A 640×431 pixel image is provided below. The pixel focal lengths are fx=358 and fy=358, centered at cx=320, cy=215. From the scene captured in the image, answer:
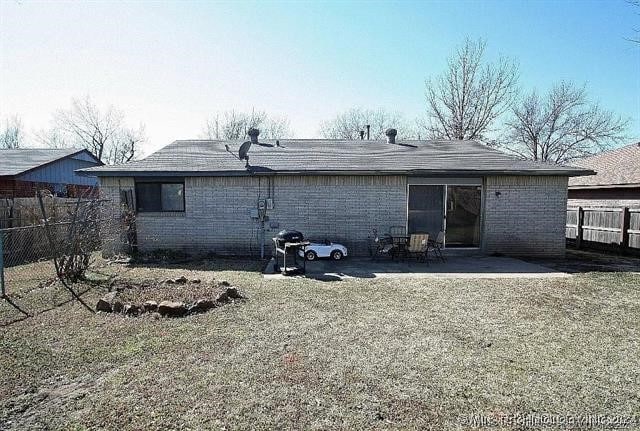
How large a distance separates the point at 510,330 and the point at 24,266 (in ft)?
35.8

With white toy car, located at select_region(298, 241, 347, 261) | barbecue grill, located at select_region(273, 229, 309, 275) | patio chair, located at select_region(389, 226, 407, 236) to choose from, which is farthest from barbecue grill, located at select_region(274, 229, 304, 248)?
patio chair, located at select_region(389, 226, 407, 236)

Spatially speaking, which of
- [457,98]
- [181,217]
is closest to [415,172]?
[181,217]

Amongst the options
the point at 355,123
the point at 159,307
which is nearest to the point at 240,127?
the point at 355,123

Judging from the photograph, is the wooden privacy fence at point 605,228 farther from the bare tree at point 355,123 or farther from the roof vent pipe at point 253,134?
the bare tree at point 355,123

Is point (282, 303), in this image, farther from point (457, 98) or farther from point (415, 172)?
point (457, 98)

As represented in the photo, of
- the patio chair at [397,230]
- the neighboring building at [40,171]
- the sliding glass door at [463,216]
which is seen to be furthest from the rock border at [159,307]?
the neighboring building at [40,171]

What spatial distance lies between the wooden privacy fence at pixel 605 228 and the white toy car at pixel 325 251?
900 centimetres

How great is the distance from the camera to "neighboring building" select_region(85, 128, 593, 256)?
33.1ft

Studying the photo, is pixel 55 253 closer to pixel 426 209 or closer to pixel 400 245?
pixel 400 245

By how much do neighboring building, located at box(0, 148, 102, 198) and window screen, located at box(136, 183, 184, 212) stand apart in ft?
19.4

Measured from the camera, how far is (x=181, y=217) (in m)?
Answer: 10.2

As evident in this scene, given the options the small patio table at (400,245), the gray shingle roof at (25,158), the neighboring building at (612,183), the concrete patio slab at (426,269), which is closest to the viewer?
the concrete patio slab at (426,269)

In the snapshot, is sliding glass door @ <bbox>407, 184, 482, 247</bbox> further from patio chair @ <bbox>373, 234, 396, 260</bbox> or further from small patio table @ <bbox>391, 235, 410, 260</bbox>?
patio chair @ <bbox>373, 234, 396, 260</bbox>

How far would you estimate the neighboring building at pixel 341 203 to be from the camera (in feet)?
33.1
